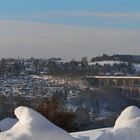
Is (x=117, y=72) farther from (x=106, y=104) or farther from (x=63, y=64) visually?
(x=106, y=104)

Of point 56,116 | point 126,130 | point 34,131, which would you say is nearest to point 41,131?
point 34,131

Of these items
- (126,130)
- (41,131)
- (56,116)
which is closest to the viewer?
(41,131)

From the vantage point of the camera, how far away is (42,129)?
622cm

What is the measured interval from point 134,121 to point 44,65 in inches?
2890

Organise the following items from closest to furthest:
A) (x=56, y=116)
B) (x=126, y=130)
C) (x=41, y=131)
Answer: (x=41, y=131) → (x=126, y=130) → (x=56, y=116)

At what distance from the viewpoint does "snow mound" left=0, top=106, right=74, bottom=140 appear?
6.15 m

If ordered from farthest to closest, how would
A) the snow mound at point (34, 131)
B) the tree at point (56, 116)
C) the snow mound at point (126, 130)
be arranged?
the tree at point (56, 116) < the snow mound at point (126, 130) < the snow mound at point (34, 131)

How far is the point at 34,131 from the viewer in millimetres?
6191

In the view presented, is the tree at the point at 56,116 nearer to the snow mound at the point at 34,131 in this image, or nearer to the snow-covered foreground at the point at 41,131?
the snow-covered foreground at the point at 41,131

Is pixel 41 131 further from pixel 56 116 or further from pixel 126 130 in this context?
pixel 56 116

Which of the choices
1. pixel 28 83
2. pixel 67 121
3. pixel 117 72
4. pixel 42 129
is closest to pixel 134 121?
pixel 42 129

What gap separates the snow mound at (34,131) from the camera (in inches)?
242

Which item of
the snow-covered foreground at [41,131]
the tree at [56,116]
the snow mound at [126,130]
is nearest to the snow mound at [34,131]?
the snow-covered foreground at [41,131]

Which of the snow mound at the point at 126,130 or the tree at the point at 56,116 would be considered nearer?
the snow mound at the point at 126,130
